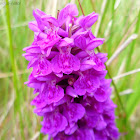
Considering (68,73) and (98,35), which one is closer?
(68,73)

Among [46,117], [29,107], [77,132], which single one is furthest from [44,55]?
[29,107]

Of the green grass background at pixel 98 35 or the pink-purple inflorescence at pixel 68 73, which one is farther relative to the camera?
the green grass background at pixel 98 35

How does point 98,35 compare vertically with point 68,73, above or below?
above

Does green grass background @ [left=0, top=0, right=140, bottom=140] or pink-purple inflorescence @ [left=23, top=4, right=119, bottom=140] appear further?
green grass background @ [left=0, top=0, right=140, bottom=140]

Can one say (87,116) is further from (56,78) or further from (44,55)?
(44,55)

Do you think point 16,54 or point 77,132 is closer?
point 77,132

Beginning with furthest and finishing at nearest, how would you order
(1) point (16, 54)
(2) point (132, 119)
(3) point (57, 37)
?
(2) point (132, 119), (1) point (16, 54), (3) point (57, 37)

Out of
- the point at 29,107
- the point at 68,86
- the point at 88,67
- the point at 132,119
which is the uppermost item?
the point at 88,67

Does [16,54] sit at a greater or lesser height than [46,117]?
greater
